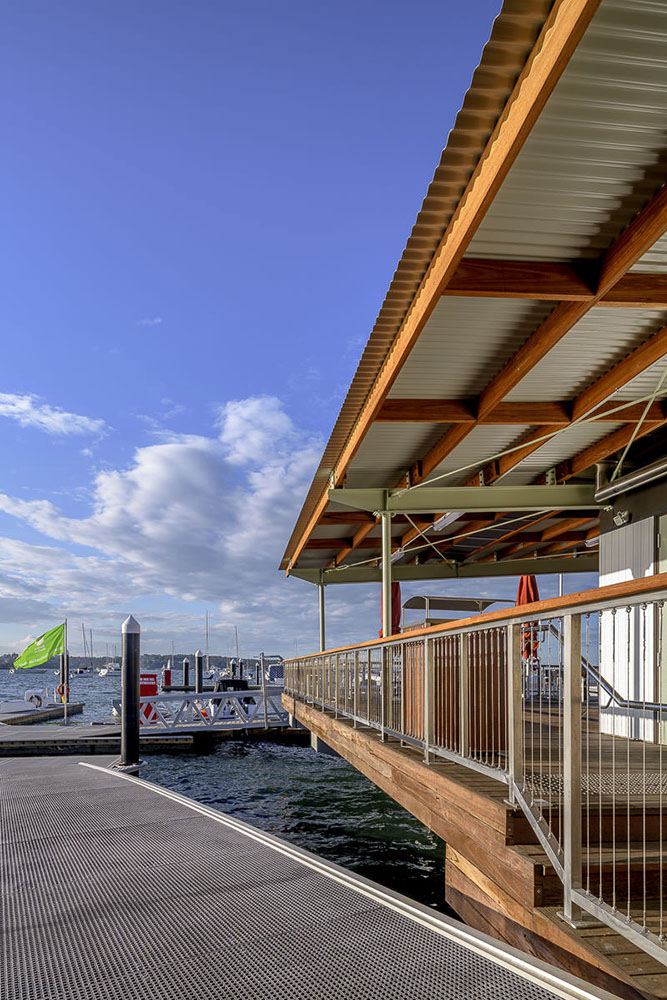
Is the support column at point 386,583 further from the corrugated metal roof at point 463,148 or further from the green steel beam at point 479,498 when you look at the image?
the corrugated metal roof at point 463,148

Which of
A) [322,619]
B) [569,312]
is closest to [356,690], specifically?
[569,312]

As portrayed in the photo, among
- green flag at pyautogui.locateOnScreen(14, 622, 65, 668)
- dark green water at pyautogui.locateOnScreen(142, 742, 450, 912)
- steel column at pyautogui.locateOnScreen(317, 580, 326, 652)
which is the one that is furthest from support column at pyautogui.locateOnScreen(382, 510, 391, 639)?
green flag at pyautogui.locateOnScreen(14, 622, 65, 668)

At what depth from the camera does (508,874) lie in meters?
3.98

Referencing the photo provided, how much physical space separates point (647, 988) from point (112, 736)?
20.2m

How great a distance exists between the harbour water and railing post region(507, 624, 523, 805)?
14.8ft

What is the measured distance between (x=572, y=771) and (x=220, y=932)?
65.3 inches

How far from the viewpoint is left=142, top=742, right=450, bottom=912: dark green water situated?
32.2 ft

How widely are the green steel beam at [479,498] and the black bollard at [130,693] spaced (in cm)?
555

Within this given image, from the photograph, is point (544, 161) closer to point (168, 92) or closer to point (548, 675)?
point (548, 675)

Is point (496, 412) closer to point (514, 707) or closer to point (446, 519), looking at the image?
point (514, 707)

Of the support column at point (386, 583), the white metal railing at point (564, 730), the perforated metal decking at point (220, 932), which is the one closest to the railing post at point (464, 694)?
the white metal railing at point (564, 730)

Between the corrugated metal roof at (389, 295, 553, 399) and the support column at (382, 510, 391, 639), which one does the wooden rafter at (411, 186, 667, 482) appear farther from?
the support column at (382, 510, 391, 639)

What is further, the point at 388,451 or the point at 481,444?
the point at 388,451

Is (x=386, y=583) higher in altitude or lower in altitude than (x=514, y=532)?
lower
